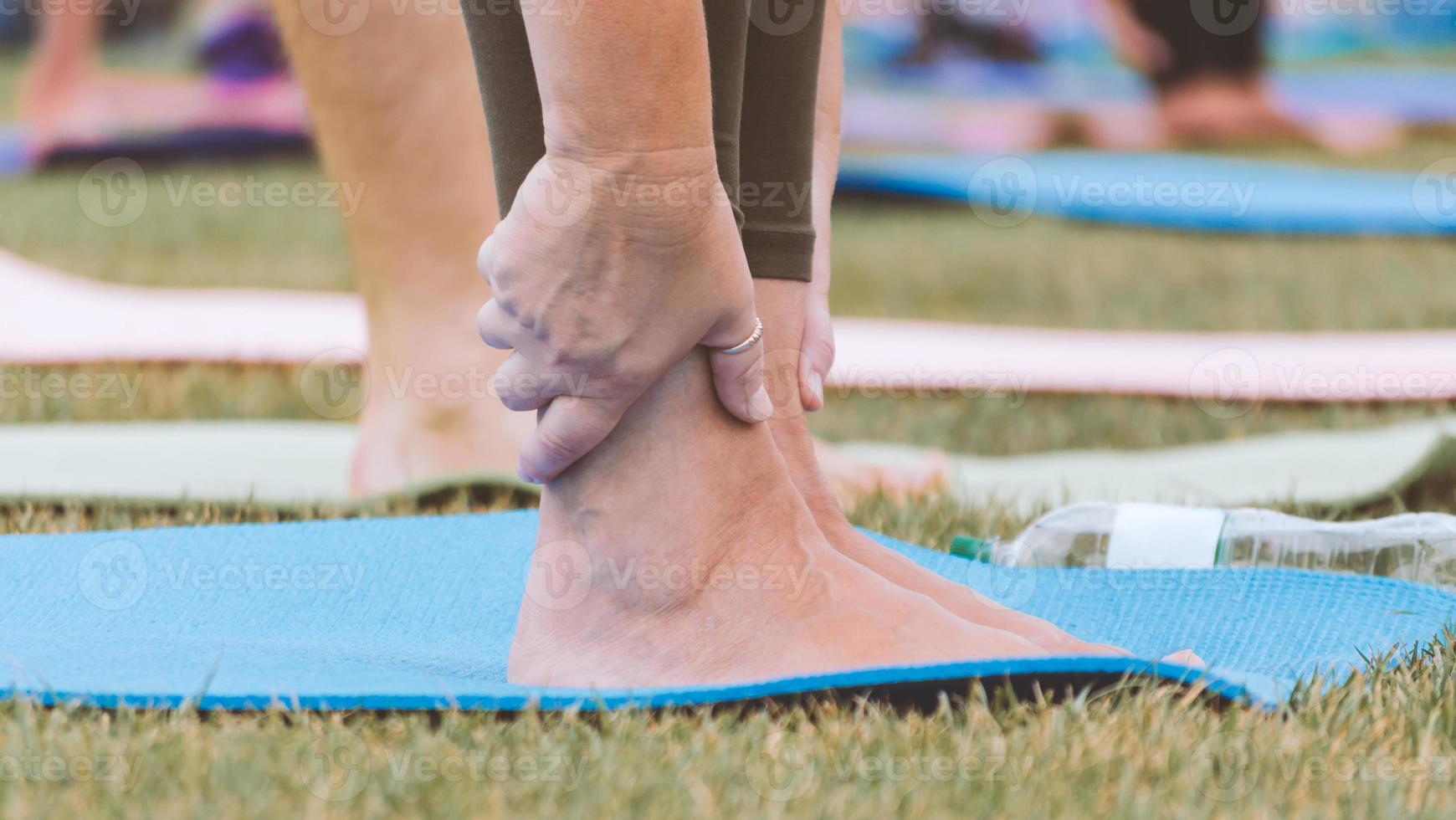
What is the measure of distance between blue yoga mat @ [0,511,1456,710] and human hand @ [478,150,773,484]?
0.21m

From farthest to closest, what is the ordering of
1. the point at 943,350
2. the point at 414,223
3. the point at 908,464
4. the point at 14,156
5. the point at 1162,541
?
the point at 14,156 < the point at 943,350 < the point at 908,464 < the point at 414,223 < the point at 1162,541

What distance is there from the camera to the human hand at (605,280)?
990mm

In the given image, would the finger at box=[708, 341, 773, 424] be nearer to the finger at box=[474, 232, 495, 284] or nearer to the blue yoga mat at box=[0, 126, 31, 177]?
the finger at box=[474, 232, 495, 284]

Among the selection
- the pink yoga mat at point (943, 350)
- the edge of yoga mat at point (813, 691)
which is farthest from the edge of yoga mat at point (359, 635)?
the pink yoga mat at point (943, 350)

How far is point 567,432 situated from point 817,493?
1.06 ft

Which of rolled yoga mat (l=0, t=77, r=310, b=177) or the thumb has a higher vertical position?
the thumb

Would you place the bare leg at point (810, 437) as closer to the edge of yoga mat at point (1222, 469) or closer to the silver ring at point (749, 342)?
the silver ring at point (749, 342)

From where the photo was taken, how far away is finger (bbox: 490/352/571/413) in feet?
3.39

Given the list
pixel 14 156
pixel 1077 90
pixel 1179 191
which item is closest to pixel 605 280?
pixel 1179 191

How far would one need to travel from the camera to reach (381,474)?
6.28ft

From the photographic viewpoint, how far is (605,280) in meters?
1.00

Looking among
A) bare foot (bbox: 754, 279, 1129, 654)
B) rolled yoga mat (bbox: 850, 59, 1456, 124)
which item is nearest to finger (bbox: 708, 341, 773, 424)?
bare foot (bbox: 754, 279, 1129, 654)

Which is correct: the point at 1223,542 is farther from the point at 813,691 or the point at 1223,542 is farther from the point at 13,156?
the point at 13,156

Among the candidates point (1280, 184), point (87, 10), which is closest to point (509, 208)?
point (1280, 184)
